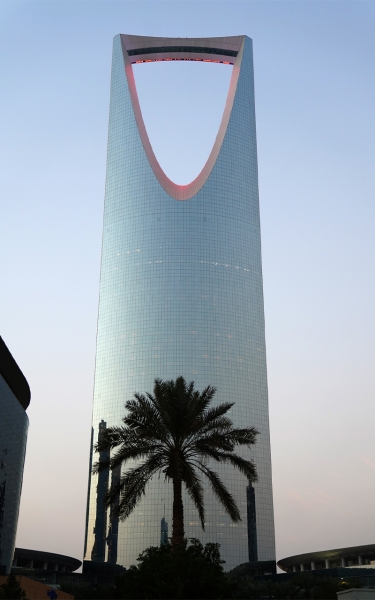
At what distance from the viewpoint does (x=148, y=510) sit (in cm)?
10931

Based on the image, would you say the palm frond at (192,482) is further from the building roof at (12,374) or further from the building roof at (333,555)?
the building roof at (333,555)

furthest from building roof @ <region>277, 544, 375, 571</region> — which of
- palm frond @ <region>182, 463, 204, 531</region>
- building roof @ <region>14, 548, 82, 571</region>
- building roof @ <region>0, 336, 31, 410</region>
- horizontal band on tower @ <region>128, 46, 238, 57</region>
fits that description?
horizontal band on tower @ <region>128, 46, 238, 57</region>

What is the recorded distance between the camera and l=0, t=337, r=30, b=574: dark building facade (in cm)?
6406

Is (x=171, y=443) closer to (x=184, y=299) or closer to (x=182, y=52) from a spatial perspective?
(x=184, y=299)

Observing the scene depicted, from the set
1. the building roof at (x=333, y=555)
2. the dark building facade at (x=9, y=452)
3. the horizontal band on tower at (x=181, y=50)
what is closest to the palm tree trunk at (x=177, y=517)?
the dark building facade at (x=9, y=452)

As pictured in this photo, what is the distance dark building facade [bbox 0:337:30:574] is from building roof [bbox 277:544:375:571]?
6133 cm

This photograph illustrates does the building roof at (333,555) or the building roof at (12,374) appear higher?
the building roof at (12,374)

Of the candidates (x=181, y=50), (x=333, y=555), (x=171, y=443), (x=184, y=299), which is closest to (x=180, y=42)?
(x=181, y=50)

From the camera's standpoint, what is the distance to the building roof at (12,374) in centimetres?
6619

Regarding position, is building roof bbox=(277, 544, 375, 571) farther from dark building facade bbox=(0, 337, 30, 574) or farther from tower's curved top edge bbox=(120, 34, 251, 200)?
tower's curved top edge bbox=(120, 34, 251, 200)

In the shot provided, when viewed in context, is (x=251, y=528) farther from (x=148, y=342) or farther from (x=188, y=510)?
(x=148, y=342)

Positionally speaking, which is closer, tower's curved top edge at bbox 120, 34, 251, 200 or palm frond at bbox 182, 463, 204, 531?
palm frond at bbox 182, 463, 204, 531

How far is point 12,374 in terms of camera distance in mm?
71250

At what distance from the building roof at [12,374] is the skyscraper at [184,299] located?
120ft
